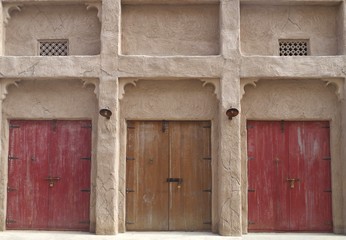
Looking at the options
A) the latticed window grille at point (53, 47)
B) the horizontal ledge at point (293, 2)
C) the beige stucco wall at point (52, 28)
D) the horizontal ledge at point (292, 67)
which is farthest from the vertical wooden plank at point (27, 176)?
the horizontal ledge at point (293, 2)

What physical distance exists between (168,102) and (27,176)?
10.3ft

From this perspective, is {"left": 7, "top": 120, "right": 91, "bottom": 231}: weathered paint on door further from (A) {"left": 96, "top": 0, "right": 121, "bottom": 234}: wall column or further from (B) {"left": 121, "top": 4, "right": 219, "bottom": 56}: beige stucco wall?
(B) {"left": 121, "top": 4, "right": 219, "bottom": 56}: beige stucco wall

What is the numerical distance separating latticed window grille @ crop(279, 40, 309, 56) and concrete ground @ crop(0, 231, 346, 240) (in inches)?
140

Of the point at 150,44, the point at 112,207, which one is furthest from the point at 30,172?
the point at 150,44

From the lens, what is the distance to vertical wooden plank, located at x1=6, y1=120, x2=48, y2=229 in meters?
9.48

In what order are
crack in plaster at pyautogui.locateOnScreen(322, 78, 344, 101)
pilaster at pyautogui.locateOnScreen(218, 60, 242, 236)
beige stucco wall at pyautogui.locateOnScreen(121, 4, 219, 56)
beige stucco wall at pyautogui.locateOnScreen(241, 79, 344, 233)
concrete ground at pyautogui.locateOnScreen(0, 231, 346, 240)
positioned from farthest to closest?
beige stucco wall at pyautogui.locateOnScreen(121, 4, 219, 56) < beige stucco wall at pyautogui.locateOnScreen(241, 79, 344, 233) < crack in plaster at pyautogui.locateOnScreen(322, 78, 344, 101) < pilaster at pyautogui.locateOnScreen(218, 60, 242, 236) < concrete ground at pyautogui.locateOnScreen(0, 231, 346, 240)

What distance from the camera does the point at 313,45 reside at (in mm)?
9742

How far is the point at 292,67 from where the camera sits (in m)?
9.32

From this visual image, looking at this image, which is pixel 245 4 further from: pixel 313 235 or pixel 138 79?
pixel 313 235

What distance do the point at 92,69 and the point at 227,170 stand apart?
3.21m

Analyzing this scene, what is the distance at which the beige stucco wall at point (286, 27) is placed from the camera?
973 cm

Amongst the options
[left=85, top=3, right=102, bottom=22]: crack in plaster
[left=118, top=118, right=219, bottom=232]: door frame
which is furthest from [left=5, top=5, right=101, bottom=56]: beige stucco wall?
[left=118, top=118, right=219, bottom=232]: door frame

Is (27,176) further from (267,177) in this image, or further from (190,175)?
(267,177)

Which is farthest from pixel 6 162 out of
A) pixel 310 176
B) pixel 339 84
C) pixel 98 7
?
pixel 339 84
